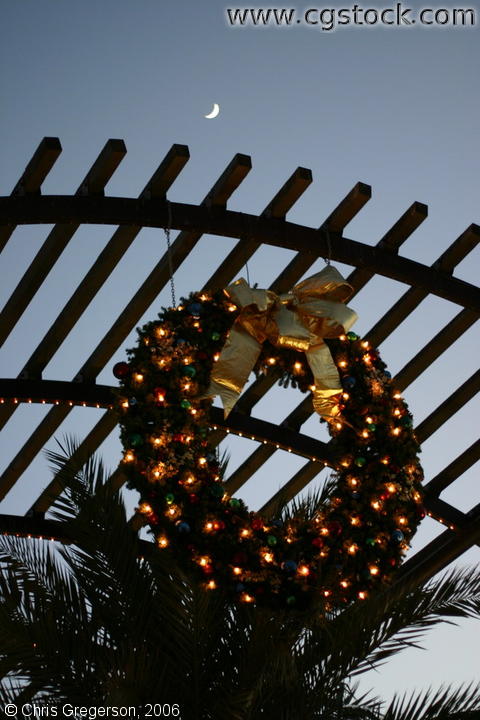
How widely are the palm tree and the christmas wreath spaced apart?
0.18 m

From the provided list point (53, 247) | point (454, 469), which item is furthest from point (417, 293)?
point (53, 247)

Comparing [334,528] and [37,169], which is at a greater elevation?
[37,169]

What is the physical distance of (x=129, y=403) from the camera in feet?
15.4

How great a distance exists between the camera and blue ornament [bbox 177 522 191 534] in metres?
4.32

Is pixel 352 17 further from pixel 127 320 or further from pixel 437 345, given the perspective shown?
Result: pixel 437 345

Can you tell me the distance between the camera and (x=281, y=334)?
16.7 feet

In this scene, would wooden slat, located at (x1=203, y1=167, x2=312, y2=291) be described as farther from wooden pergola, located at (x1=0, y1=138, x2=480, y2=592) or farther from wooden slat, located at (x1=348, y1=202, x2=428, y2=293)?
wooden slat, located at (x1=348, y1=202, x2=428, y2=293)

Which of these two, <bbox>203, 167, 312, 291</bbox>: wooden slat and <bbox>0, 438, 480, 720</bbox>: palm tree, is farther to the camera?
<bbox>203, 167, 312, 291</bbox>: wooden slat

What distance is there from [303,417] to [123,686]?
483 cm

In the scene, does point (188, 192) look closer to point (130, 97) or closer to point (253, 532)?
point (130, 97)

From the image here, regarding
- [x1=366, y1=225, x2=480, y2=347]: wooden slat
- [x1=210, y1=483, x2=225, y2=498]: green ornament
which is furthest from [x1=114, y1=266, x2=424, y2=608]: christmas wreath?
[x1=366, y1=225, x2=480, y2=347]: wooden slat

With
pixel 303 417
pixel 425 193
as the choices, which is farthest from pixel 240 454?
pixel 425 193

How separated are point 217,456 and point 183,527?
589 millimetres

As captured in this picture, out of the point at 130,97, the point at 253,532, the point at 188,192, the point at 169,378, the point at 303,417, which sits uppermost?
the point at 188,192
